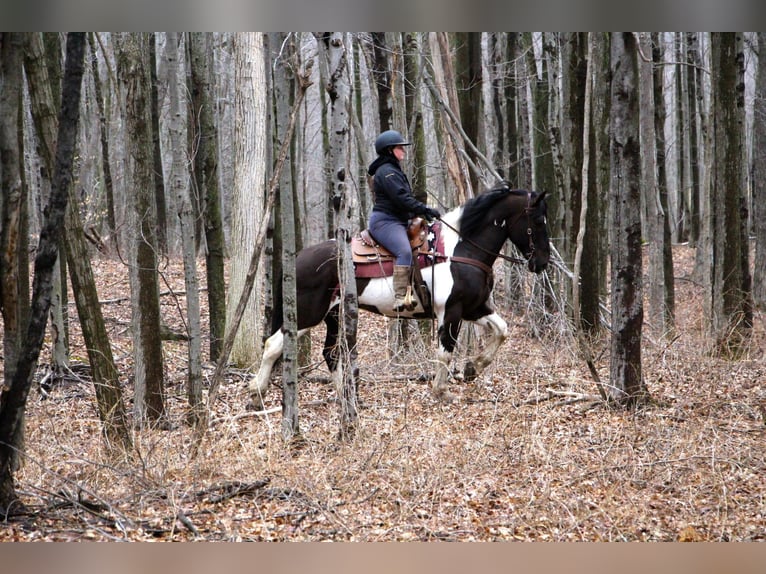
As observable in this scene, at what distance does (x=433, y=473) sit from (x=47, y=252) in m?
3.16

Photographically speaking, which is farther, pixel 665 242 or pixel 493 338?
pixel 665 242

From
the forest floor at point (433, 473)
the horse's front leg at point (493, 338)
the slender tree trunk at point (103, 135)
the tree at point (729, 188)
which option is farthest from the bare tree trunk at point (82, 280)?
the slender tree trunk at point (103, 135)

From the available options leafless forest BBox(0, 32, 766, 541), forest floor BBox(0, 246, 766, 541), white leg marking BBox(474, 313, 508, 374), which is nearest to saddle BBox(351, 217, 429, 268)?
leafless forest BBox(0, 32, 766, 541)

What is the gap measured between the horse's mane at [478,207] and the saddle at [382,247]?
20.3 inches

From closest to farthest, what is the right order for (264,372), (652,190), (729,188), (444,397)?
(264,372), (444,397), (729,188), (652,190)

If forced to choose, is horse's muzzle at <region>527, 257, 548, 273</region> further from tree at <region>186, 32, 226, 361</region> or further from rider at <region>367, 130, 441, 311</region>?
tree at <region>186, 32, 226, 361</region>

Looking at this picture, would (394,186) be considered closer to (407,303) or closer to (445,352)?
(407,303)

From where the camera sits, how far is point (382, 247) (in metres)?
9.41

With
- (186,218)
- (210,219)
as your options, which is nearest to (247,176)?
(210,219)

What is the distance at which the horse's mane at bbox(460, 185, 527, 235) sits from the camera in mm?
9555

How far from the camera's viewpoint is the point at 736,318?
11.2 m

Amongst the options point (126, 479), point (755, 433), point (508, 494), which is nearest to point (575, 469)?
point (508, 494)
